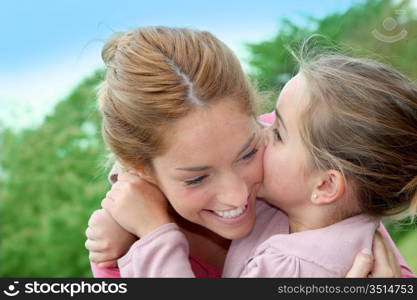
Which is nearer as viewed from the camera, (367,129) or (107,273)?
(367,129)

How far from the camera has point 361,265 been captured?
1.31 meters

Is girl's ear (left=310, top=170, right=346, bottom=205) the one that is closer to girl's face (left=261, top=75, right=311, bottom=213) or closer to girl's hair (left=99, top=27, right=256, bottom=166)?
girl's face (left=261, top=75, right=311, bottom=213)

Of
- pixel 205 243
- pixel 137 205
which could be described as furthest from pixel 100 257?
pixel 205 243

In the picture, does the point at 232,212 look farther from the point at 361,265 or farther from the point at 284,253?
the point at 361,265

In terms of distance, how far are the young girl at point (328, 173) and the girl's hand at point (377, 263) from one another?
0.02 metres

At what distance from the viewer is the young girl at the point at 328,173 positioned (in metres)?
1.32

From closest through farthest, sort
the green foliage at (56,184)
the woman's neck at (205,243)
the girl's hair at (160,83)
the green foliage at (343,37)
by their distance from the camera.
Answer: the girl's hair at (160,83) → the woman's neck at (205,243) → the green foliage at (343,37) → the green foliage at (56,184)

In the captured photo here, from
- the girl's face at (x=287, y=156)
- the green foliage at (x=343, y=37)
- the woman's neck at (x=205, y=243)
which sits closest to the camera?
the girl's face at (x=287, y=156)

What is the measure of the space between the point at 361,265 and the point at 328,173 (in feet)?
0.70

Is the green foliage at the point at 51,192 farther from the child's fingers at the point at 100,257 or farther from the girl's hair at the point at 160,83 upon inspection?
the girl's hair at the point at 160,83

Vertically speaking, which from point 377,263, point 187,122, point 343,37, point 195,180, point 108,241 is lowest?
point 377,263

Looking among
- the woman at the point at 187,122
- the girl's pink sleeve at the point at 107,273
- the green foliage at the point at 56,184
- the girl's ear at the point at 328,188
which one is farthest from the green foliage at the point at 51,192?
the girl's ear at the point at 328,188

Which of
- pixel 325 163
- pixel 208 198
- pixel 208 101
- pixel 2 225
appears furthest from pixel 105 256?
pixel 2 225

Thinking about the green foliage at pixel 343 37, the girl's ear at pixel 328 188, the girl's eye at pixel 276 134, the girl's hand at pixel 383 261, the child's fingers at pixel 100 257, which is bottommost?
the girl's hand at pixel 383 261
